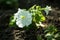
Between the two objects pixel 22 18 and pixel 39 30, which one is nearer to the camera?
pixel 22 18

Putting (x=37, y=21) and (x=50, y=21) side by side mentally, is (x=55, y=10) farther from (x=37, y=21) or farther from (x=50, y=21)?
(x=37, y=21)

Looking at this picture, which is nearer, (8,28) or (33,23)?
(33,23)

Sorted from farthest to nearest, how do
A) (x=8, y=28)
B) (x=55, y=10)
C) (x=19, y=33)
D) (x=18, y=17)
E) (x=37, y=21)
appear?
1. (x=55, y=10)
2. (x=8, y=28)
3. (x=19, y=33)
4. (x=37, y=21)
5. (x=18, y=17)

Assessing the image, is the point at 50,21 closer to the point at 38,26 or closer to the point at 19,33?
the point at 38,26

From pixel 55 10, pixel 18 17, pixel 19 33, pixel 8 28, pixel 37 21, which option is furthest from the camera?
pixel 55 10

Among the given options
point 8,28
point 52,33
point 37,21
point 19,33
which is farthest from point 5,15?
point 52,33

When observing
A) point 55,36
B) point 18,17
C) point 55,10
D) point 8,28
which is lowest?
point 55,36

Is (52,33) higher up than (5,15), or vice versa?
(5,15)

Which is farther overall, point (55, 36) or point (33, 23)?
point (33, 23)

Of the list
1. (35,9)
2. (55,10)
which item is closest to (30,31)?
(35,9)
